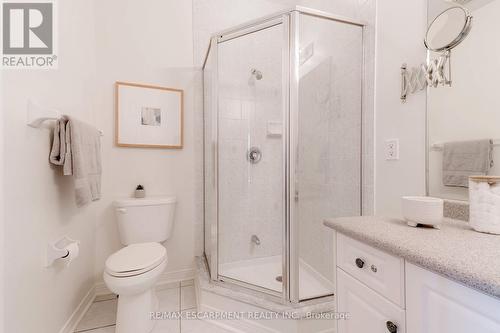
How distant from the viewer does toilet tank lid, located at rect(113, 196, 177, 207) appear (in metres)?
1.64

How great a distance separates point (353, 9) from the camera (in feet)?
4.79

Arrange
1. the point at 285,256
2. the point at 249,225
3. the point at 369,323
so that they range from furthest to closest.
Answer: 1. the point at 249,225
2. the point at 285,256
3. the point at 369,323

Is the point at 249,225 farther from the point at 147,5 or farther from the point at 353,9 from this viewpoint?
the point at 147,5

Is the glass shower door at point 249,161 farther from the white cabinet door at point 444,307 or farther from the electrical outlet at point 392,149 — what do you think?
the white cabinet door at point 444,307

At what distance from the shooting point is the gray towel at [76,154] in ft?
3.73

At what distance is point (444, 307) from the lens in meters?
0.49

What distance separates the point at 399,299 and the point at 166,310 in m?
1.52

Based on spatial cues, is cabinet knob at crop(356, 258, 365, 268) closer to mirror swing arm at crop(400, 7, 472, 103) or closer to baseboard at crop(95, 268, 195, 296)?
mirror swing arm at crop(400, 7, 472, 103)

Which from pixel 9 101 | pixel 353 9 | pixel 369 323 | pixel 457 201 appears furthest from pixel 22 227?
pixel 353 9

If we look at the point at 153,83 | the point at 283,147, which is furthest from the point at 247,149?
the point at 153,83

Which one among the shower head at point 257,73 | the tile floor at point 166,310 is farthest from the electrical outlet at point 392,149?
the tile floor at point 166,310

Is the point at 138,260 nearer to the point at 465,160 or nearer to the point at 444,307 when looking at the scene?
the point at 444,307

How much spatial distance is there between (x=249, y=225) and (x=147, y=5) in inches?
80.7

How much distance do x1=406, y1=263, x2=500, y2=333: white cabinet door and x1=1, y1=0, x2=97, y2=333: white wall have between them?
4.59 feet
